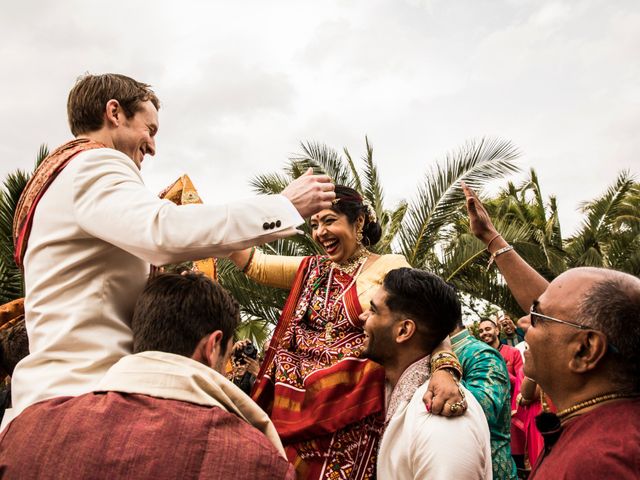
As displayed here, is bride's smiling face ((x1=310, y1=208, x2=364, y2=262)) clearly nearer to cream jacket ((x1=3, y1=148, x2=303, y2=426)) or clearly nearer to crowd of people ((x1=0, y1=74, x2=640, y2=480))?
crowd of people ((x1=0, y1=74, x2=640, y2=480))

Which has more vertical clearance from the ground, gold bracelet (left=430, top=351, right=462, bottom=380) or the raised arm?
the raised arm

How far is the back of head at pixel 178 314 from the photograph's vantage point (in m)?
2.17

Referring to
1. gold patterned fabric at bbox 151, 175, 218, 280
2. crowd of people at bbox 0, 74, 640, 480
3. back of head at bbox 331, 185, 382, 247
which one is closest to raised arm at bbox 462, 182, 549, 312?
crowd of people at bbox 0, 74, 640, 480

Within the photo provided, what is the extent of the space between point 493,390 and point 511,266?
2.31 ft

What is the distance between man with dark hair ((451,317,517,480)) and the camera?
366 centimetres

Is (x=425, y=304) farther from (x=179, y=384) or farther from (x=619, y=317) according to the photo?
(x=179, y=384)

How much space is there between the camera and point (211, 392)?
2.06 meters

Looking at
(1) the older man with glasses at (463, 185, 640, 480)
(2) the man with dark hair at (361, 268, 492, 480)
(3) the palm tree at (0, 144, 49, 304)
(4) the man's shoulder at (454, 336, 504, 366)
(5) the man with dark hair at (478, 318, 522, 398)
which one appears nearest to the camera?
(1) the older man with glasses at (463, 185, 640, 480)

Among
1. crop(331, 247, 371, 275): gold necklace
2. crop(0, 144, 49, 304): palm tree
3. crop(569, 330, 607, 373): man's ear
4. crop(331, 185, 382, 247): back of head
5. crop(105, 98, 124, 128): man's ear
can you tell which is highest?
crop(105, 98, 124, 128): man's ear

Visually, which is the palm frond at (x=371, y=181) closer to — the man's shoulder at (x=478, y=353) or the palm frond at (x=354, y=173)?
the palm frond at (x=354, y=173)

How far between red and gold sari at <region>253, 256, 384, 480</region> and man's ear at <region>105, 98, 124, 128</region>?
1.58m

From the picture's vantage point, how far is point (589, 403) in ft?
7.39

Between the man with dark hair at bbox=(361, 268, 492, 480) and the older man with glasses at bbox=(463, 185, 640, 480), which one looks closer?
the older man with glasses at bbox=(463, 185, 640, 480)

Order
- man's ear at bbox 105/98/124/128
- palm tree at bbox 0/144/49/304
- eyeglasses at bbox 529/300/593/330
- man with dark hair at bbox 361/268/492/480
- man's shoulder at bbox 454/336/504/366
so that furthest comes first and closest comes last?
1. palm tree at bbox 0/144/49/304
2. man's shoulder at bbox 454/336/504/366
3. man with dark hair at bbox 361/268/492/480
4. man's ear at bbox 105/98/124/128
5. eyeglasses at bbox 529/300/593/330
